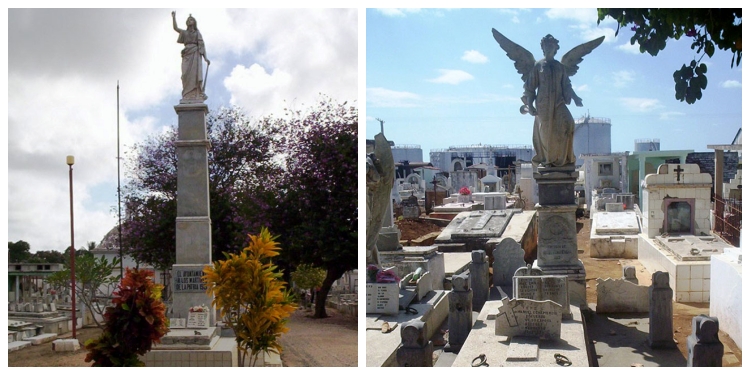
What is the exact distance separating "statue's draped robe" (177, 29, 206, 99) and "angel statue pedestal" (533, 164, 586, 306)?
371 cm

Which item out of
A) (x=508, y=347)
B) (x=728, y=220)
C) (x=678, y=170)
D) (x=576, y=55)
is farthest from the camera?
(x=678, y=170)

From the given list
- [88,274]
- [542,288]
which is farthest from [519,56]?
[88,274]

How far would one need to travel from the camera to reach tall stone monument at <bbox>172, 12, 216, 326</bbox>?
7254 millimetres

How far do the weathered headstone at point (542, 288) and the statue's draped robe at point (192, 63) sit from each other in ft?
12.8

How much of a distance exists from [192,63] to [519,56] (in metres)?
3.40

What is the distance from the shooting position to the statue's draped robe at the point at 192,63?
7102 millimetres

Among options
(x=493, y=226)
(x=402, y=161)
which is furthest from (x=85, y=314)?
(x=402, y=161)

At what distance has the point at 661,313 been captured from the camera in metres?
5.66

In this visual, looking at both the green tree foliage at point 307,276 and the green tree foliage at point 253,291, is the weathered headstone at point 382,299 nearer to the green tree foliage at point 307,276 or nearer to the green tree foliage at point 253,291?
the green tree foliage at point 253,291

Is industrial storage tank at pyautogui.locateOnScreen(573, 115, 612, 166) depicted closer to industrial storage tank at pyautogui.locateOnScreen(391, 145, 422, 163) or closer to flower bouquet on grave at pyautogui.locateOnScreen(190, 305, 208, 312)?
industrial storage tank at pyautogui.locateOnScreen(391, 145, 422, 163)

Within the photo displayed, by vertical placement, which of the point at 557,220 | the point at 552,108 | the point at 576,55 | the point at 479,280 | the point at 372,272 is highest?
the point at 576,55

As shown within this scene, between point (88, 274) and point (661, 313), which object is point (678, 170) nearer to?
point (661, 313)

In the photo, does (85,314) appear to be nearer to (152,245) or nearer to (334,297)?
(152,245)

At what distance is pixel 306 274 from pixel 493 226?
540cm
